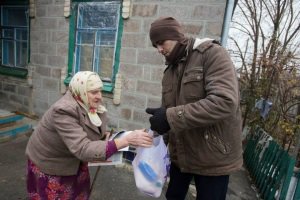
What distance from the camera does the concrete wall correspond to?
3320mm

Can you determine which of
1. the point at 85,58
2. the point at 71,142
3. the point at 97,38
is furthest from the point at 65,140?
the point at 85,58

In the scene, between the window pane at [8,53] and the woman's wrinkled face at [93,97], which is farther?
the window pane at [8,53]

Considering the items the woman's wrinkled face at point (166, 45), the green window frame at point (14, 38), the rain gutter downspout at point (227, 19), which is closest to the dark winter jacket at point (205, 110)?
the woman's wrinkled face at point (166, 45)

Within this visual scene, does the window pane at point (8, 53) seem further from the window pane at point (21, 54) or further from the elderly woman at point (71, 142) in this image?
the elderly woman at point (71, 142)

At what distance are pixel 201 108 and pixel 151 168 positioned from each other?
59 cm

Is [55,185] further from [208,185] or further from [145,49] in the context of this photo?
[145,49]

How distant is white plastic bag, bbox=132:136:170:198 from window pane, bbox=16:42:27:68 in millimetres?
4488

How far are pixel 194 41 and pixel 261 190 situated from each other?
278 centimetres

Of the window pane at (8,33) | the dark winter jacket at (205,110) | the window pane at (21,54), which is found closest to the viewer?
the dark winter jacket at (205,110)

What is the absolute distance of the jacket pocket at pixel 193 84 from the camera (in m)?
1.52

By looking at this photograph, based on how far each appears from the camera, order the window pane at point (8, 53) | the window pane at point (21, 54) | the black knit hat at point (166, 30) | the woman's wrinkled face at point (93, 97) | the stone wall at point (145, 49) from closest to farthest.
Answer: the black knit hat at point (166, 30), the woman's wrinkled face at point (93, 97), the stone wall at point (145, 49), the window pane at point (21, 54), the window pane at point (8, 53)

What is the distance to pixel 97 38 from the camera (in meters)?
4.23

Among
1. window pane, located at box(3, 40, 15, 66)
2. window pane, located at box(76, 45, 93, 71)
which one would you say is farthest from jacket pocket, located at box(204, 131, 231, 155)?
window pane, located at box(3, 40, 15, 66)

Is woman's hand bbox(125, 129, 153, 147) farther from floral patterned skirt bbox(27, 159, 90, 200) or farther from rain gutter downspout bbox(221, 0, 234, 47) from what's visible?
rain gutter downspout bbox(221, 0, 234, 47)
